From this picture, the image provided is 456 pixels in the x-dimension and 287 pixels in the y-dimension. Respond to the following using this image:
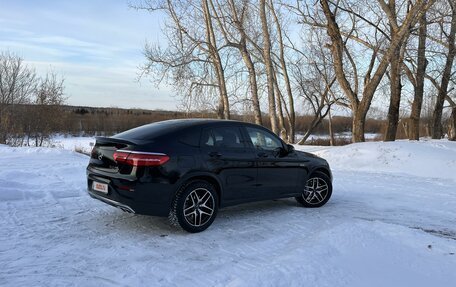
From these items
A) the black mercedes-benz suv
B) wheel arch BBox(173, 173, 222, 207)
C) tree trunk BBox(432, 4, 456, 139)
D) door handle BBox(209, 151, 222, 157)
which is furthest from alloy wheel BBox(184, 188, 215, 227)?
tree trunk BBox(432, 4, 456, 139)

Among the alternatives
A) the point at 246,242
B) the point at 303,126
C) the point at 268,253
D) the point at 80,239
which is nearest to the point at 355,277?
the point at 268,253

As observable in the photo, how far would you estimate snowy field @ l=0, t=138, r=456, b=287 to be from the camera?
4109 millimetres

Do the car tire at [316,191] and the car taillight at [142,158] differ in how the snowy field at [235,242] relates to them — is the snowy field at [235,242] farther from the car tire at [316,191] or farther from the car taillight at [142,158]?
the car taillight at [142,158]

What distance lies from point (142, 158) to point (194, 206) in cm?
102

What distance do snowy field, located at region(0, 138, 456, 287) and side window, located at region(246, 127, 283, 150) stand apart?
1.12 metres

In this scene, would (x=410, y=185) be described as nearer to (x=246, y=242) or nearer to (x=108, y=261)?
(x=246, y=242)

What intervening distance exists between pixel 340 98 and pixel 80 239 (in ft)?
91.5

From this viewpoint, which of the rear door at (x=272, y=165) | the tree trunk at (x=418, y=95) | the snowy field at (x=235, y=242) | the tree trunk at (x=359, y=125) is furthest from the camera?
the tree trunk at (x=418, y=95)

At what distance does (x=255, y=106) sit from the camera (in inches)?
797

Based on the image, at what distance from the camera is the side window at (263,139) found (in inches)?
262

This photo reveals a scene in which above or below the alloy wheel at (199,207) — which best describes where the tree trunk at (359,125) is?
above

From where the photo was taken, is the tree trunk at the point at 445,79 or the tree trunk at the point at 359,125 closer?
the tree trunk at the point at 359,125

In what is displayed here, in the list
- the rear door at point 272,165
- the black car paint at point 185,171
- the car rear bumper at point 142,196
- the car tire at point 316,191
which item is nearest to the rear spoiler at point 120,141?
the black car paint at point 185,171

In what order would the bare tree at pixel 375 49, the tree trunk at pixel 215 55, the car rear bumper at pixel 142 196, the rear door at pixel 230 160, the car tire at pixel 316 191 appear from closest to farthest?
the car rear bumper at pixel 142 196
the rear door at pixel 230 160
the car tire at pixel 316 191
the bare tree at pixel 375 49
the tree trunk at pixel 215 55
